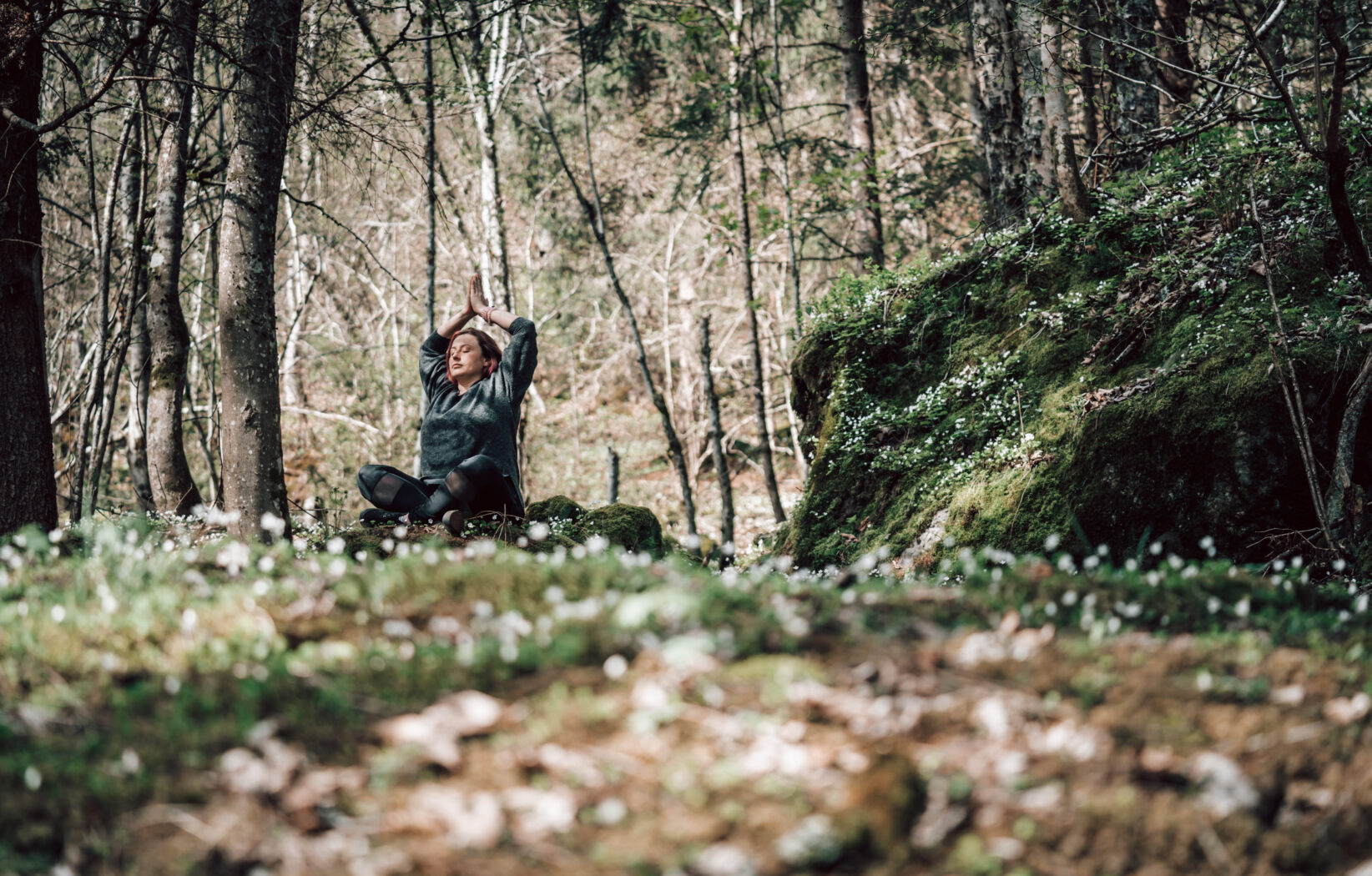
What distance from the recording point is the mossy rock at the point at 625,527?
953cm

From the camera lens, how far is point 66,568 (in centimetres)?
366

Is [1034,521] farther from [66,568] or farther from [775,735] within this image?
[66,568]

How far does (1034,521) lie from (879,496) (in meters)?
1.95

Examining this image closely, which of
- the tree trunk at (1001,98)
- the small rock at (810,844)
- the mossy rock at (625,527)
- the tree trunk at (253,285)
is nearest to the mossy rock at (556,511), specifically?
the mossy rock at (625,527)

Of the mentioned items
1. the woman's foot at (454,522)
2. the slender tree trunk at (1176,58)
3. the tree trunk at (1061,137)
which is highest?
the slender tree trunk at (1176,58)

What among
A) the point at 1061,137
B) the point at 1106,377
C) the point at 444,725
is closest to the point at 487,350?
the point at 1106,377

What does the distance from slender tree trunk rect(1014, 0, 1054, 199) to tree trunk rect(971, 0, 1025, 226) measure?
155 mm

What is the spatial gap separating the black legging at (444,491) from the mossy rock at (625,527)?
54.6 inches

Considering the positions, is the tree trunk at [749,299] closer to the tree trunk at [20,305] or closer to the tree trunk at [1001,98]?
the tree trunk at [1001,98]

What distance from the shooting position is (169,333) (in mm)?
10102

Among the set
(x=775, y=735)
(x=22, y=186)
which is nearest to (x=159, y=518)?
(x=22, y=186)

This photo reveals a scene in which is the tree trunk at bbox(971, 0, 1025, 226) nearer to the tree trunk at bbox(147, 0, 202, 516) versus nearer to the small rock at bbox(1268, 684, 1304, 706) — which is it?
the small rock at bbox(1268, 684, 1304, 706)

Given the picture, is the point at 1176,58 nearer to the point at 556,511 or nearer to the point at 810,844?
the point at 556,511

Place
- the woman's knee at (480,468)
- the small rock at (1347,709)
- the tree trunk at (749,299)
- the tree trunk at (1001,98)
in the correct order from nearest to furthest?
the small rock at (1347,709) < the woman's knee at (480,468) < the tree trunk at (1001,98) < the tree trunk at (749,299)
